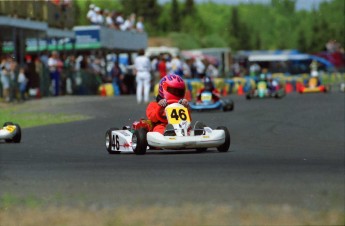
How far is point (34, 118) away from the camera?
70.6ft

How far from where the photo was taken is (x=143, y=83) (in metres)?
28.5

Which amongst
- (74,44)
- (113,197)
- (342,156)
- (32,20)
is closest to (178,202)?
(113,197)

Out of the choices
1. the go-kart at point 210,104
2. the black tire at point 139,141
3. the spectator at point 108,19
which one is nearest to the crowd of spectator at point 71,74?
the spectator at point 108,19

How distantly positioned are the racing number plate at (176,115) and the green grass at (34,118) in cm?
794

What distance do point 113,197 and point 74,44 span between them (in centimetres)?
3079

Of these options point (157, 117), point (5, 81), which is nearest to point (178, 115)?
point (157, 117)

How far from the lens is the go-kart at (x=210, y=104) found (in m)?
24.1

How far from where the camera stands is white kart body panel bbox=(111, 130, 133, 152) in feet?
37.8

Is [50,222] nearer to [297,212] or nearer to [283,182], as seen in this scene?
[297,212]

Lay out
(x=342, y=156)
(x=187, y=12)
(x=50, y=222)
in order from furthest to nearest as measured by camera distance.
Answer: (x=187, y=12) < (x=342, y=156) < (x=50, y=222)

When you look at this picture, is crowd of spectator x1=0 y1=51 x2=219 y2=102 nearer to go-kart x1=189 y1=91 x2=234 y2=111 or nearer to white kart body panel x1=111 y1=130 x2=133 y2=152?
go-kart x1=189 y1=91 x2=234 y2=111

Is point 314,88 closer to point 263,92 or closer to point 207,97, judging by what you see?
Answer: point 263,92

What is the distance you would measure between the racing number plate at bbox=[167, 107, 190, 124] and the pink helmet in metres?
0.17

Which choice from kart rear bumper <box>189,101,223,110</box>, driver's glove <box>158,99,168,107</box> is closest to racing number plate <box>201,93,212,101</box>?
kart rear bumper <box>189,101,223,110</box>
